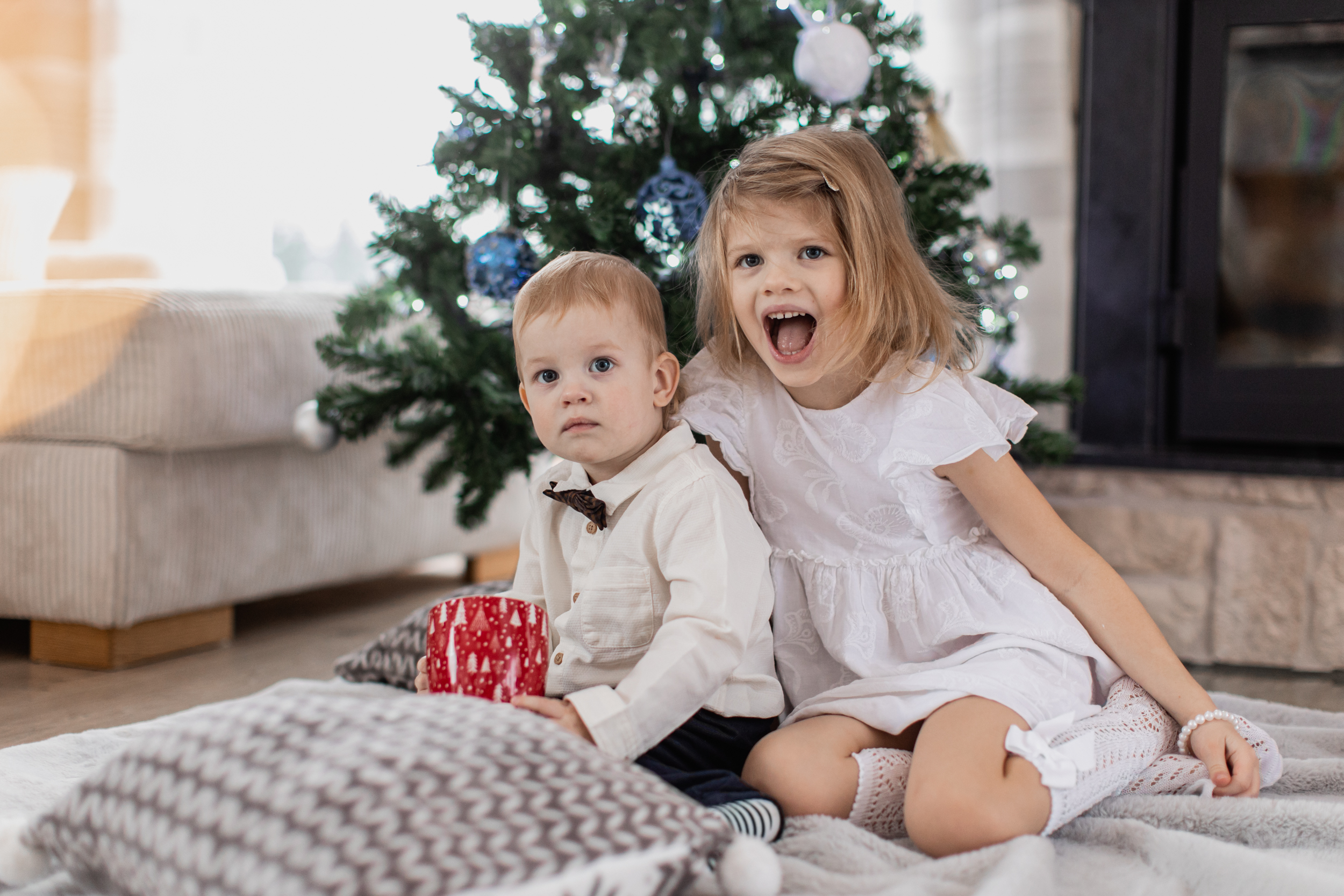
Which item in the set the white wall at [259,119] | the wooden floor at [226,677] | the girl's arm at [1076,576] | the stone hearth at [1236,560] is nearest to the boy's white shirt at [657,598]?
the girl's arm at [1076,576]

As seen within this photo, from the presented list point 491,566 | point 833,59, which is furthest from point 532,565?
point 491,566

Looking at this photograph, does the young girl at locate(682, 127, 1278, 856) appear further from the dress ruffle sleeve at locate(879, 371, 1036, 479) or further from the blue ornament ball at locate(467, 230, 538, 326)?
the blue ornament ball at locate(467, 230, 538, 326)

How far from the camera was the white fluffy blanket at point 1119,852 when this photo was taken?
0.75 metres

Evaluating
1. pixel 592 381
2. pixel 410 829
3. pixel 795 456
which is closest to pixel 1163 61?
pixel 795 456

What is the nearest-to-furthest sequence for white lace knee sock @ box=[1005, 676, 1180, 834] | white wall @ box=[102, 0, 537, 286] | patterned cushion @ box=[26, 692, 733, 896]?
patterned cushion @ box=[26, 692, 733, 896] < white lace knee sock @ box=[1005, 676, 1180, 834] < white wall @ box=[102, 0, 537, 286]

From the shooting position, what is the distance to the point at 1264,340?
5.57ft

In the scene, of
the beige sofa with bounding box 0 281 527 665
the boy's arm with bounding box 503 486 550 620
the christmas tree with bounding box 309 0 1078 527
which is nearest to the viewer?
the boy's arm with bounding box 503 486 550 620

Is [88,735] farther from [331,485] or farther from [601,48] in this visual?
[601,48]

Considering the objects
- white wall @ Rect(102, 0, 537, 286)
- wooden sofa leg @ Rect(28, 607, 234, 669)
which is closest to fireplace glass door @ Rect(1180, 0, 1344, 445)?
wooden sofa leg @ Rect(28, 607, 234, 669)

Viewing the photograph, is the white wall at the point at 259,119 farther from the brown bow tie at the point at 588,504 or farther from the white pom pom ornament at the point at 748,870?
the white pom pom ornament at the point at 748,870

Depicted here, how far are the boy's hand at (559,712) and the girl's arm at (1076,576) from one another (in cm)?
42

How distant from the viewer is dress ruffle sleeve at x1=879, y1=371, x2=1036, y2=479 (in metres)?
0.98

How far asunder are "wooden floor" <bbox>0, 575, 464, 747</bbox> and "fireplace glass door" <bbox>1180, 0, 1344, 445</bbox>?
135 centimetres

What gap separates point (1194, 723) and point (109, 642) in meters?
1.31
